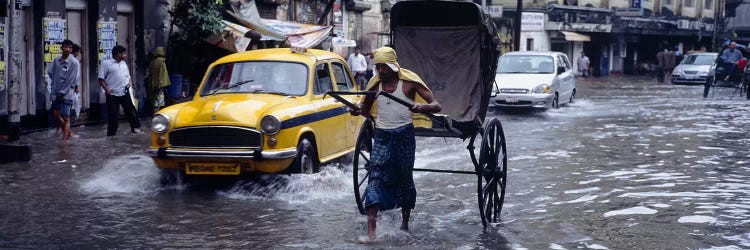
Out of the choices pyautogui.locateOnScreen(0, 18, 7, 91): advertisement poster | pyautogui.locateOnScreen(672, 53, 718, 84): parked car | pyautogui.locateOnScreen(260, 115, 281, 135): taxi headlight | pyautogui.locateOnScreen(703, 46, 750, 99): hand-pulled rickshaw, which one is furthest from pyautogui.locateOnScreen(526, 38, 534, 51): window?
pyautogui.locateOnScreen(260, 115, 281, 135): taxi headlight

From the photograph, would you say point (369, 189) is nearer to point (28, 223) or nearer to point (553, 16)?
point (28, 223)

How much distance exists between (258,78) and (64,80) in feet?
16.4

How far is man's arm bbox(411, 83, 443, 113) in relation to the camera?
25.7 feet

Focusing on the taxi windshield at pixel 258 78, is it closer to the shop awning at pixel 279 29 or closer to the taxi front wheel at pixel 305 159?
the taxi front wheel at pixel 305 159

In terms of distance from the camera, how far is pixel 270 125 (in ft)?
33.8

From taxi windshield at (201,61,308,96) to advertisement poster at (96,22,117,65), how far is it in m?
8.11

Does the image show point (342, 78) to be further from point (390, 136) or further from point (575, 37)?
point (575, 37)

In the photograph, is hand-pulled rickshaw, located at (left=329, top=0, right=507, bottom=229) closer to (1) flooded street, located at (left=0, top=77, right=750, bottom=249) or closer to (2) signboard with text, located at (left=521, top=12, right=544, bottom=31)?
(1) flooded street, located at (left=0, top=77, right=750, bottom=249)

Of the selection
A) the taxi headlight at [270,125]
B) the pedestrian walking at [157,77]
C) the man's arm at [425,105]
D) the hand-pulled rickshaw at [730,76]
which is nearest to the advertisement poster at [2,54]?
the pedestrian walking at [157,77]

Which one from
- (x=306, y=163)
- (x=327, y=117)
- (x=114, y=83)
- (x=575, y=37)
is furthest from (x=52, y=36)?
(x=575, y=37)

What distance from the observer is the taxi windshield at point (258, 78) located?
11.4m

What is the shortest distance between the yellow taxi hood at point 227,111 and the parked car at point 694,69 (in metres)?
32.9

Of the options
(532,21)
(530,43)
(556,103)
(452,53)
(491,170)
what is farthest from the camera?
(530,43)

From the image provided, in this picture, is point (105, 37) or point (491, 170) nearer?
point (491, 170)
